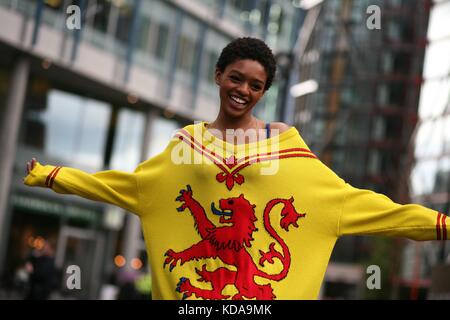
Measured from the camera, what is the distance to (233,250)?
3.81 metres

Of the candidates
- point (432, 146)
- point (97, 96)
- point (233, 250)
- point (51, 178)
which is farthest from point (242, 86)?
point (432, 146)

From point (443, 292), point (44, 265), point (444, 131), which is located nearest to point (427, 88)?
point (444, 131)

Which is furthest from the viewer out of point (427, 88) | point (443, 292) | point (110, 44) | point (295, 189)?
point (427, 88)

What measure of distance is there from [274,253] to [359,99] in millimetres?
63023

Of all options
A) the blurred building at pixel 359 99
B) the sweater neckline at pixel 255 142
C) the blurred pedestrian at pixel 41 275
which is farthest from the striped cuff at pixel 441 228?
the blurred building at pixel 359 99

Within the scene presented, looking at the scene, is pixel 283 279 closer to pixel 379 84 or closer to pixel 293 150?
pixel 293 150

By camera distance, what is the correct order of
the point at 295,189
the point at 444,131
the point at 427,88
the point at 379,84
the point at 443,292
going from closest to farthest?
the point at 295,189, the point at 443,292, the point at 444,131, the point at 427,88, the point at 379,84

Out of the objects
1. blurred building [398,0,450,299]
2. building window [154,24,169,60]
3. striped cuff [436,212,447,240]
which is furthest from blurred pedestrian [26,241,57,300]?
blurred building [398,0,450,299]

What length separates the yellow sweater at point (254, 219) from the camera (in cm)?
379

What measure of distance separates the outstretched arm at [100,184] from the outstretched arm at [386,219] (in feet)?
2.98

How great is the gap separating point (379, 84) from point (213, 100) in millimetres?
35369

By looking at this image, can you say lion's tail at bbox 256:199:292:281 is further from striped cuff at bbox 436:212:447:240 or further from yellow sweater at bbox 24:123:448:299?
striped cuff at bbox 436:212:447:240

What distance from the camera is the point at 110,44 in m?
28.0

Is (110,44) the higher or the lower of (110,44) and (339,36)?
the lower
